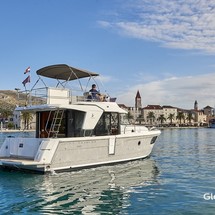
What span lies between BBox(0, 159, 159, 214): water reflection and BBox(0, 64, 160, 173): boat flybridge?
62 cm

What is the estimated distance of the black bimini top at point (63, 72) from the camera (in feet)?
57.2

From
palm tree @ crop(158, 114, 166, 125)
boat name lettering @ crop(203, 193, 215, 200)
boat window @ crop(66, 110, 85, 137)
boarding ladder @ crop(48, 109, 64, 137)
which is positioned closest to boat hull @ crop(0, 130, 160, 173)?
boat window @ crop(66, 110, 85, 137)

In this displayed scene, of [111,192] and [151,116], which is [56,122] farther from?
[151,116]

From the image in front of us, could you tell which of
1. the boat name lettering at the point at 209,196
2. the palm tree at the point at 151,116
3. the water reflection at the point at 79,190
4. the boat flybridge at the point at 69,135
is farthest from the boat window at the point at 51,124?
the palm tree at the point at 151,116

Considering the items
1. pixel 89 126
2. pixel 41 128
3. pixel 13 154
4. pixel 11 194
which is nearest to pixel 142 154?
pixel 89 126

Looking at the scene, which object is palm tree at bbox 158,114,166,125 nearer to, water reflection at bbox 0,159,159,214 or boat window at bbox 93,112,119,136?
boat window at bbox 93,112,119,136

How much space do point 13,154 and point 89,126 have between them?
419cm

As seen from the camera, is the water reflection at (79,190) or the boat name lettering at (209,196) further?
the boat name lettering at (209,196)

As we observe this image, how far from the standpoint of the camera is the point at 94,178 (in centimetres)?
1354

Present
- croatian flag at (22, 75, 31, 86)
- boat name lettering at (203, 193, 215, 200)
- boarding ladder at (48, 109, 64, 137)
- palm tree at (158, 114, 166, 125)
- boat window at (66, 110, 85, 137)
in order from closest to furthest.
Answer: boat name lettering at (203, 193, 215, 200)
boarding ladder at (48, 109, 64, 137)
boat window at (66, 110, 85, 137)
croatian flag at (22, 75, 31, 86)
palm tree at (158, 114, 166, 125)

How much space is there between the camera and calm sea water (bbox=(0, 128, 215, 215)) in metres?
9.12

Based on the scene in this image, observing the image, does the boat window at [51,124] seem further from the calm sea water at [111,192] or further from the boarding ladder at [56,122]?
the calm sea water at [111,192]

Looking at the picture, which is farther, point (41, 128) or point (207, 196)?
point (41, 128)

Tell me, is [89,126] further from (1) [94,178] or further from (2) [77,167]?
(1) [94,178]
